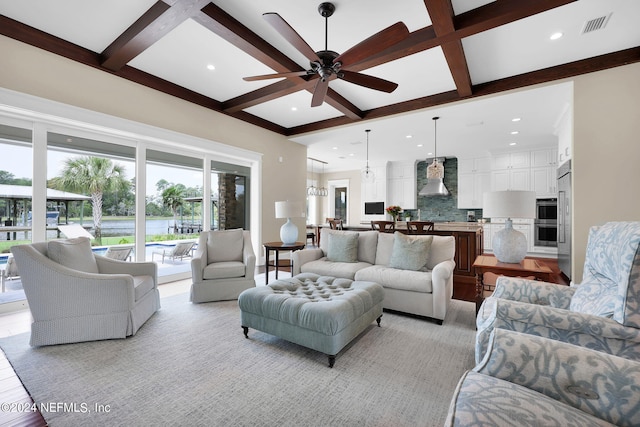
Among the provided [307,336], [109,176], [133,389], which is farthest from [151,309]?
[109,176]

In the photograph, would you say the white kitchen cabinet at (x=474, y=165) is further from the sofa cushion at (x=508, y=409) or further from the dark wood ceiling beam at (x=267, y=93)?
the sofa cushion at (x=508, y=409)

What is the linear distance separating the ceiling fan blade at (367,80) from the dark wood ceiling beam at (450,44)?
579 millimetres

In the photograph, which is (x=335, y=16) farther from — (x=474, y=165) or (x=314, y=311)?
(x=474, y=165)

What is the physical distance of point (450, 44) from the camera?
270 cm

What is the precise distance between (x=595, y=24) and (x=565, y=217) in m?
2.83

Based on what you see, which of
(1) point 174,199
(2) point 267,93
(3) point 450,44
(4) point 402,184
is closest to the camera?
(3) point 450,44

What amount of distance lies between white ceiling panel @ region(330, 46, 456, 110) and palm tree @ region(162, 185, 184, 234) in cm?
294

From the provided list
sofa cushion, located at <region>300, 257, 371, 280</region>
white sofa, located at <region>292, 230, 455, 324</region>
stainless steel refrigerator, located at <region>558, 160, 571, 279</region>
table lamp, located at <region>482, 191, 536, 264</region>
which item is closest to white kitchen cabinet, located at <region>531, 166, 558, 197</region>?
stainless steel refrigerator, located at <region>558, 160, 571, 279</region>

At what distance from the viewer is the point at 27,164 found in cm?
307

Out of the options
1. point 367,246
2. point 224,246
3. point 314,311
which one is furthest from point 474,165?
point 314,311

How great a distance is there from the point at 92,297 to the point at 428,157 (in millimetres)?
8136

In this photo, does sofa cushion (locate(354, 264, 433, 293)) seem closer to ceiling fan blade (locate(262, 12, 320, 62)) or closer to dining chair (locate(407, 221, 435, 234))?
dining chair (locate(407, 221, 435, 234))

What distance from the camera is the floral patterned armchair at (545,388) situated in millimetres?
836

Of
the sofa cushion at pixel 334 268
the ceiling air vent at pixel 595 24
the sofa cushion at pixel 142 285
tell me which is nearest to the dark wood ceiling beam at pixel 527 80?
the ceiling air vent at pixel 595 24
